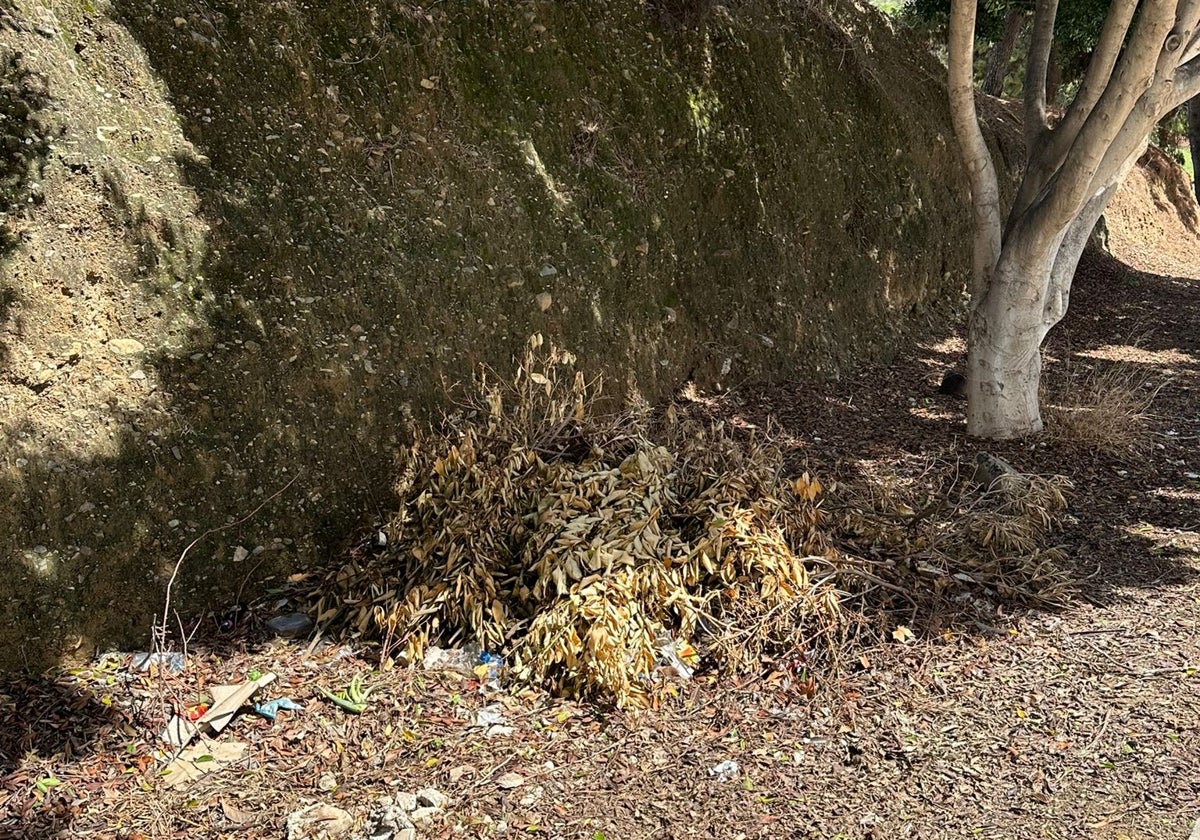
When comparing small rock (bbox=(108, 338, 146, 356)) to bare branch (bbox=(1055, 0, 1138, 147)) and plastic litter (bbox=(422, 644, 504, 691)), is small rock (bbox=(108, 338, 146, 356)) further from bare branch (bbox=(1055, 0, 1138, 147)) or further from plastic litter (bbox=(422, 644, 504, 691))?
bare branch (bbox=(1055, 0, 1138, 147))

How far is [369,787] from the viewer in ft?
11.4

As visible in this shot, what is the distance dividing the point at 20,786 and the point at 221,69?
383 cm

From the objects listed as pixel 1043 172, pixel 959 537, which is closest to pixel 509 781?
pixel 959 537

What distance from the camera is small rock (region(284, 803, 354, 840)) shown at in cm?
322

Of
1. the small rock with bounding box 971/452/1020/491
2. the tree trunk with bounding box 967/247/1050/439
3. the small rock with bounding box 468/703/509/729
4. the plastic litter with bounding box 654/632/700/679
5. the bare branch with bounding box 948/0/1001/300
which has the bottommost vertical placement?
the small rock with bounding box 468/703/509/729

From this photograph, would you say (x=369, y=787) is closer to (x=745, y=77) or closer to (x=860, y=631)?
(x=860, y=631)

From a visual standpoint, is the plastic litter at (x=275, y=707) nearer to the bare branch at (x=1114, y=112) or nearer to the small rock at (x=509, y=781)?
the small rock at (x=509, y=781)

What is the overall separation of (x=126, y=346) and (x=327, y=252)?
Answer: 48.5 inches

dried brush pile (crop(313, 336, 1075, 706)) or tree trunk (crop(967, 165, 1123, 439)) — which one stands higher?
tree trunk (crop(967, 165, 1123, 439))

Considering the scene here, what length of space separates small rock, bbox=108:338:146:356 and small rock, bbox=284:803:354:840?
2295 millimetres

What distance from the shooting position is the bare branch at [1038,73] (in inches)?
274

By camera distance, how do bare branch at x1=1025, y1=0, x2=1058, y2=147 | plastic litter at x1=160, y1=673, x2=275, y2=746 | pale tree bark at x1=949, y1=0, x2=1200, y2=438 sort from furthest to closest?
bare branch at x1=1025, y1=0, x2=1058, y2=147, pale tree bark at x1=949, y1=0, x2=1200, y2=438, plastic litter at x1=160, y1=673, x2=275, y2=746

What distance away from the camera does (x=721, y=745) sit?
12.2 ft

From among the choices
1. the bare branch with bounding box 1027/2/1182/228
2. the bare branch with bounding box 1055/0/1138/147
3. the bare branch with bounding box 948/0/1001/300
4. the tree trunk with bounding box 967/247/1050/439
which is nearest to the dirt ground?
the tree trunk with bounding box 967/247/1050/439
